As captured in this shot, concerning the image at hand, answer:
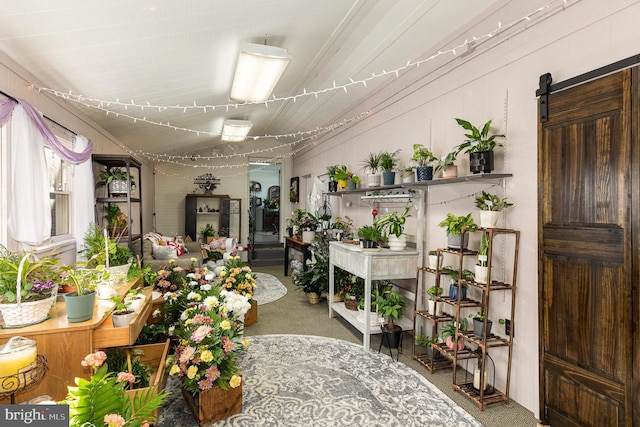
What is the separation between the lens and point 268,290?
573 cm

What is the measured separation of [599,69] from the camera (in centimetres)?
184

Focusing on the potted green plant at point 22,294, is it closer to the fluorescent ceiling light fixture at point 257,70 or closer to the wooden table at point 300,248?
the fluorescent ceiling light fixture at point 257,70

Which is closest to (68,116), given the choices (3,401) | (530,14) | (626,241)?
(3,401)

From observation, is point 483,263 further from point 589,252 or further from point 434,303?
point 589,252

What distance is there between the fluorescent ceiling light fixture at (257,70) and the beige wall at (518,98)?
4.74 feet

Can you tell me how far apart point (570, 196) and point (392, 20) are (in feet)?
6.57

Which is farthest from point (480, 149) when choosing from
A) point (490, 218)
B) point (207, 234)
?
point (207, 234)

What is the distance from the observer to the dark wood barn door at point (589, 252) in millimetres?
1689

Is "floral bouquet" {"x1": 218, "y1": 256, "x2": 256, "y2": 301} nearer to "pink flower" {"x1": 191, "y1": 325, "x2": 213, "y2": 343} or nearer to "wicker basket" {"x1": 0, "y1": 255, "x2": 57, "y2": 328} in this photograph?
"pink flower" {"x1": 191, "y1": 325, "x2": 213, "y2": 343}

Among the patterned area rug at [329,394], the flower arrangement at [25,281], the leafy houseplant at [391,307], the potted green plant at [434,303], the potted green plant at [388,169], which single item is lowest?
the patterned area rug at [329,394]

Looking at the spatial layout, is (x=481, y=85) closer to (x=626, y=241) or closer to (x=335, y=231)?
(x=626, y=241)

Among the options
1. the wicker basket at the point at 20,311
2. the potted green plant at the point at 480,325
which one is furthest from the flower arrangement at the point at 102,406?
the potted green plant at the point at 480,325

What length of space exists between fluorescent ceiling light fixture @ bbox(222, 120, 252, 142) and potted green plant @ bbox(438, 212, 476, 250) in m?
3.83

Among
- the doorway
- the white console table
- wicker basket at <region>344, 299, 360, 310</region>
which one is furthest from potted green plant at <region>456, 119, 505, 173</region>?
the doorway
